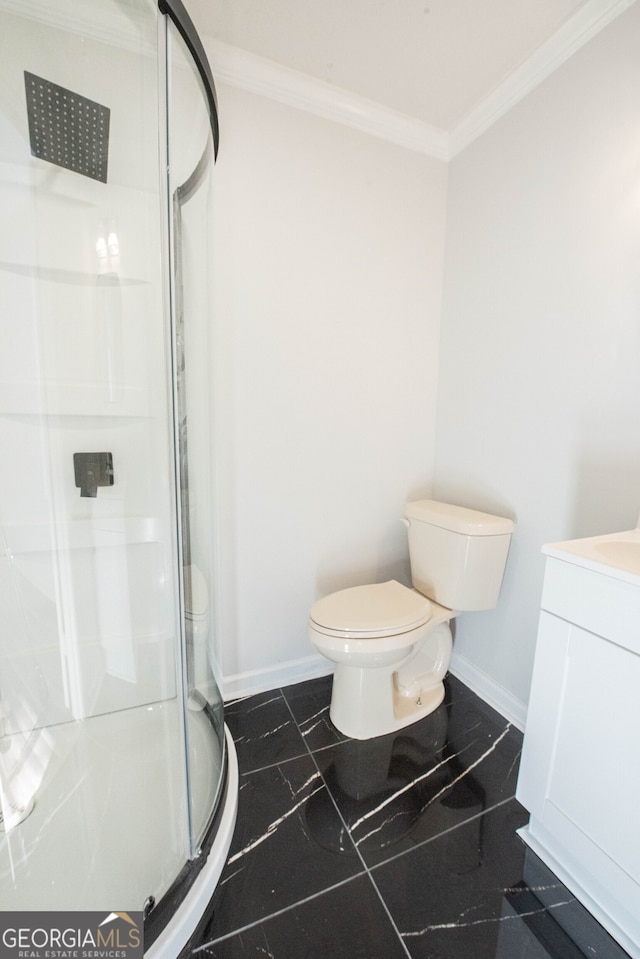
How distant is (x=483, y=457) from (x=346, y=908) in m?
1.43

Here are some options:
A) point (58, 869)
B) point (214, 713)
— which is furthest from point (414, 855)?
point (58, 869)

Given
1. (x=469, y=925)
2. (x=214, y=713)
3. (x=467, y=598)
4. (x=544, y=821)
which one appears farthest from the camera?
(x=467, y=598)

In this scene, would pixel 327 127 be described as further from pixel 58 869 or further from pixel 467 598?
pixel 58 869

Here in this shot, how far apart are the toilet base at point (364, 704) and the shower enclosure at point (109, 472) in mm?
430

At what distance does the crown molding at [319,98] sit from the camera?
4.39 ft

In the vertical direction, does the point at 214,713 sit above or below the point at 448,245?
below

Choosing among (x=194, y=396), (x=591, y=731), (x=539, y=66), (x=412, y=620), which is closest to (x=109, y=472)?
(x=194, y=396)

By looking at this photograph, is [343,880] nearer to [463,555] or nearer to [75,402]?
[463,555]

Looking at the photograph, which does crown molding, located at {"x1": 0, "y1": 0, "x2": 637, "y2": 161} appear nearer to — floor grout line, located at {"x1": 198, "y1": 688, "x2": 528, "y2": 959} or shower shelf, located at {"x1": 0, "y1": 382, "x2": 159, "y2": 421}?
shower shelf, located at {"x1": 0, "y1": 382, "x2": 159, "y2": 421}

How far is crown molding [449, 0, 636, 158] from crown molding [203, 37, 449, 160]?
0.46 ft

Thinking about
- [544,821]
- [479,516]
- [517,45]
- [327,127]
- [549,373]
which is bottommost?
[544,821]

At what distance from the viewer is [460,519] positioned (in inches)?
57.7

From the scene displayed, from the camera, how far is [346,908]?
0.93 meters

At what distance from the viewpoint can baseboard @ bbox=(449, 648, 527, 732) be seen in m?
1.49
